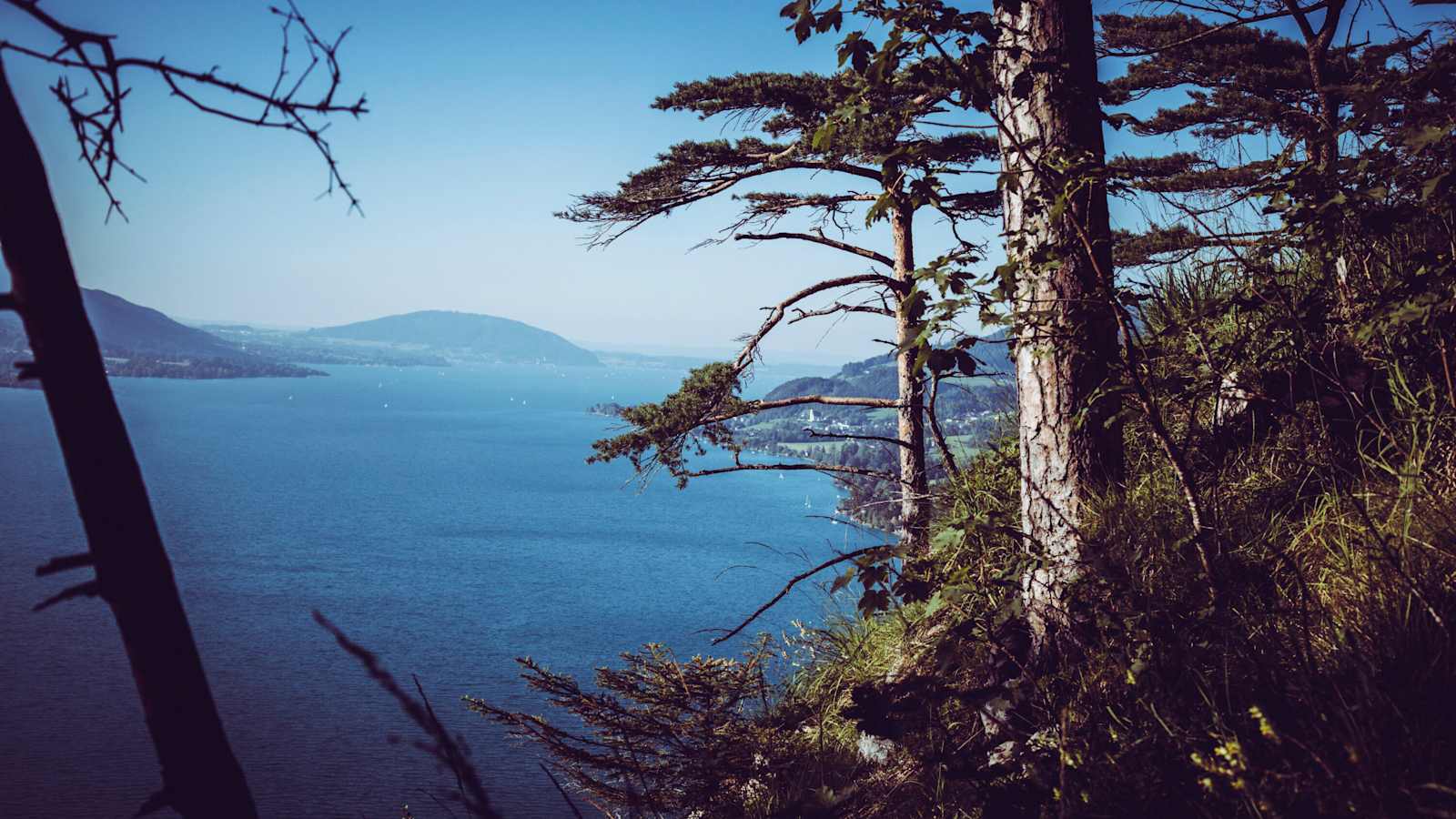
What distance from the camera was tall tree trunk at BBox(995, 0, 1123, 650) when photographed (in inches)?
94.6

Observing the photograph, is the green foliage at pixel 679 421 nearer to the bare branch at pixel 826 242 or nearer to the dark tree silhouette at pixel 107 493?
the bare branch at pixel 826 242

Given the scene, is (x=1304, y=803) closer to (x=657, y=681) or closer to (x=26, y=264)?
(x=26, y=264)

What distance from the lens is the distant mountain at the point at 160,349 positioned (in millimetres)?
99125

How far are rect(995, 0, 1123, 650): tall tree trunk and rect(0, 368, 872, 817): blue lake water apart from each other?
0.96 meters

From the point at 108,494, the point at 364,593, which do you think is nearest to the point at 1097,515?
the point at 108,494

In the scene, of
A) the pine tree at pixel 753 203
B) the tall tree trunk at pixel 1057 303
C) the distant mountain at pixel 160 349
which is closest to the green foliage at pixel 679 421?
the pine tree at pixel 753 203

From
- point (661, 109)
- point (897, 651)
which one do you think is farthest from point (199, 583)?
point (897, 651)

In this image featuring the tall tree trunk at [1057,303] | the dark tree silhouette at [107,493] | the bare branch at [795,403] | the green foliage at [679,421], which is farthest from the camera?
the green foliage at [679,421]

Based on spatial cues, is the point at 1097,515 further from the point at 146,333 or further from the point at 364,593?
the point at 146,333

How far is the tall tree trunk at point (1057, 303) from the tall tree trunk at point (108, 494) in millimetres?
2193

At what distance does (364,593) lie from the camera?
39.8 m

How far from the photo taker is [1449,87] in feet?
6.77

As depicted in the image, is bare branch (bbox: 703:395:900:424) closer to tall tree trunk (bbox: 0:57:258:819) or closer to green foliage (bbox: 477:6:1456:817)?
green foliage (bbox: 477:6:1456:817)

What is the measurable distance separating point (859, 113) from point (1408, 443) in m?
2.06
